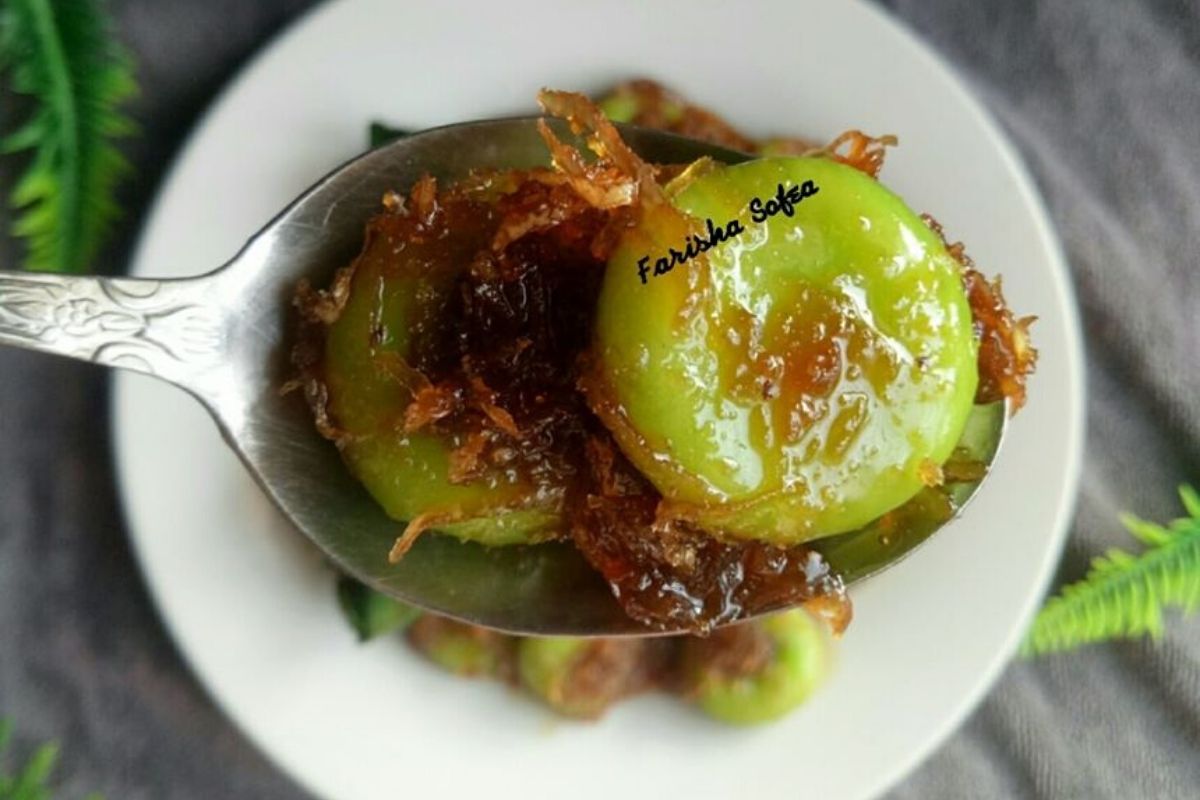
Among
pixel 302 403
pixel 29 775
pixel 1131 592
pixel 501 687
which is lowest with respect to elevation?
pixel 29 775

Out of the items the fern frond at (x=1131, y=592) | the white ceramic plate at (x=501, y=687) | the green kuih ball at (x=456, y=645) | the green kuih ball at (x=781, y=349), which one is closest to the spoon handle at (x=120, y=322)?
the white ceramic plate at (x=501, y=687)

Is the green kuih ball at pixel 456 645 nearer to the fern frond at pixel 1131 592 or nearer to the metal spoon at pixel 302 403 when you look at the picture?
the metal spoon at pixel 302 403

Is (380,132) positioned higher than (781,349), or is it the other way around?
(781,349)

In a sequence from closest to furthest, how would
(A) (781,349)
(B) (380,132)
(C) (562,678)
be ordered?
(A) (781,349)
(B) (380,132)
(C) (562,678)

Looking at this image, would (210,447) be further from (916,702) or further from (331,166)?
(916,702)

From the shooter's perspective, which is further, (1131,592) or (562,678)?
(1131,592)

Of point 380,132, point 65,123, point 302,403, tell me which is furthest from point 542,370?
point 65,123

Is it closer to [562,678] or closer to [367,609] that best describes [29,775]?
[367,609]

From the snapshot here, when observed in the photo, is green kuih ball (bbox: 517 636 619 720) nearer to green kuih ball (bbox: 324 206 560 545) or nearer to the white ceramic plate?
the white ceramic plate
